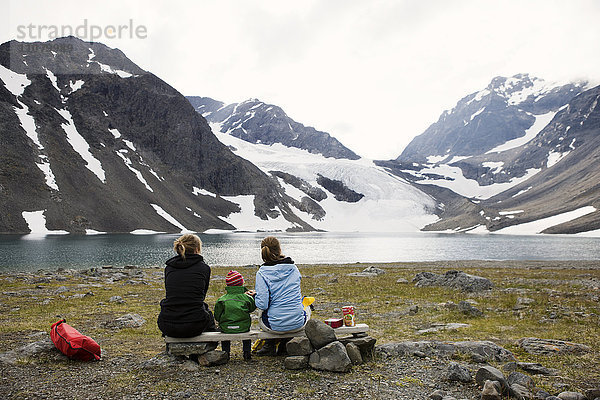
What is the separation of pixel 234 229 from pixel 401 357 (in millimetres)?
167850

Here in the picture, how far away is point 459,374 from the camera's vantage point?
8258mm

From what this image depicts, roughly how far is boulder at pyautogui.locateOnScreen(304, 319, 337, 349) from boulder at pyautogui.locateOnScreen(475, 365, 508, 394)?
3.17 metres

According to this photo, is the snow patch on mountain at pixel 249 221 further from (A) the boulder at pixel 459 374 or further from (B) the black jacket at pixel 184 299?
(A) the boulder at pixel 459 374

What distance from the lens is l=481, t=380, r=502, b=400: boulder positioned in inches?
276

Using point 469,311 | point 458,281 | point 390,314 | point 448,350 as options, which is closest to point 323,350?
point 448,350

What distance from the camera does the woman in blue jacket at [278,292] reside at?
372 inches

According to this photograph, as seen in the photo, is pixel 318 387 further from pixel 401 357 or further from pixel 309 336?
pixel 401 357

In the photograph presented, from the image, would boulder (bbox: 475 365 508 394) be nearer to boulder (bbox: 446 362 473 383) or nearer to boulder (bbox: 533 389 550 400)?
boulder (bbox: 446 362 473 383)

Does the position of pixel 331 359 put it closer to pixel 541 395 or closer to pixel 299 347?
pixel 299 347

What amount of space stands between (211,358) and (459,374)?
5563 mm

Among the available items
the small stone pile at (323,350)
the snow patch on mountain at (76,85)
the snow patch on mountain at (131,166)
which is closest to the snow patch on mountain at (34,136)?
the snow patch on mountain at (131,166)

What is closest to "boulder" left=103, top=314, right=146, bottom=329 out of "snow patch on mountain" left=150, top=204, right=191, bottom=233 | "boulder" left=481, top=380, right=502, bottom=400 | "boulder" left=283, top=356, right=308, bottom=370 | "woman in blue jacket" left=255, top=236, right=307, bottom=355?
"woman in blue jacket" left=255, top=236, right=307, bottom=355

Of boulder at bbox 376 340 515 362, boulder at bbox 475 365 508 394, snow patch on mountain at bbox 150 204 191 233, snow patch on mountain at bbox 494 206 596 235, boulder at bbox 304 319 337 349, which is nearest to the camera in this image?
boulder at bbox 475 365 508 394

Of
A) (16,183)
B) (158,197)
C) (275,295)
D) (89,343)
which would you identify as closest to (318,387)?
(275,295)
